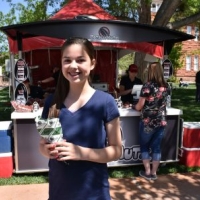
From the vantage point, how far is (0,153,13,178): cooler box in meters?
4.82

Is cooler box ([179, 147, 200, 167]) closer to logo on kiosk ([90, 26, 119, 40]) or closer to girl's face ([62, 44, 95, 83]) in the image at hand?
logo on kiosk ([90, 26, 119, 40])

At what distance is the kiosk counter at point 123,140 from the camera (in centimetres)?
478

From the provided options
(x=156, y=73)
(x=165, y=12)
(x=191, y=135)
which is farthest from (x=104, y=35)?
(x=165, y=12)

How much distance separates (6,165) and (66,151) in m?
3.57

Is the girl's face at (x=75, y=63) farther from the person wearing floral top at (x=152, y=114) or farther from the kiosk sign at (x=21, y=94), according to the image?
the kiosk sign at (x=21, y=94)

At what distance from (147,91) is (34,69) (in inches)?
245

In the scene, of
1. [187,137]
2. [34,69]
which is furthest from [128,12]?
[187,137]

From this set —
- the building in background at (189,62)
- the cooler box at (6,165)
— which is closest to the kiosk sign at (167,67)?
the cooler box at (6,165)

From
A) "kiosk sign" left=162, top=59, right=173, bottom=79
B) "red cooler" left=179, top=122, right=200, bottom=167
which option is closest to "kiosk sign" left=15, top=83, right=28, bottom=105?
"kiosk sign" left=162, top=59, right=173, bottom=79

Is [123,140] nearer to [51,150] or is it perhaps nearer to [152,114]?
[152,114]

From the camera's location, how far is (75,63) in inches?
68.6

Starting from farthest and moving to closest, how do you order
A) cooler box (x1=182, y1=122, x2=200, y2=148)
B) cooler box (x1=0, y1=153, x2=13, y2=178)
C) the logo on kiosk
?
cooler box (x1=182, y1=122, x2=200, y2=148), cooler box (x1=0, y1=153, x2=13, y2=178), the logo on kiosk

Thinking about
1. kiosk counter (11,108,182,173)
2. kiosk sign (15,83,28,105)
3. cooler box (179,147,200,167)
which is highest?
kiosk sign (15,83,28,105)

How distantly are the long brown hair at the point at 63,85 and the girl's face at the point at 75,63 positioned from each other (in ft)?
0.09
